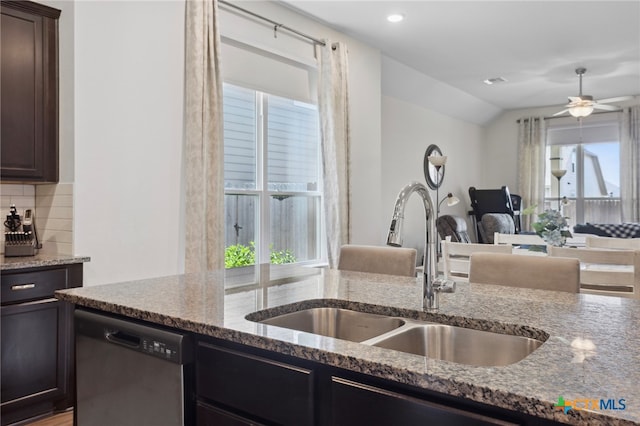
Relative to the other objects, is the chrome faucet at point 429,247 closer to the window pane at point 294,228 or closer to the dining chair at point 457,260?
the dining chair at point 457,260

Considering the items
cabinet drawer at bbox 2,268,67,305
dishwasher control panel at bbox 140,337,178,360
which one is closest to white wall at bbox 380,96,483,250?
cabinet drawer at bbox 2,268,67,305

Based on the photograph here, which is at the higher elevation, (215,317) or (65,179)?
(65,179)

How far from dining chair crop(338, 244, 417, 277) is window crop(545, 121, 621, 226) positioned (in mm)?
6805

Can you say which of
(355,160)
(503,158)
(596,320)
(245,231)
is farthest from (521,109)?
(596,320)

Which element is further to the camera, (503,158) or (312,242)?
(503,158)

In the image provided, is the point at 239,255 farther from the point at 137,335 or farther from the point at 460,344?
the point at 460,344

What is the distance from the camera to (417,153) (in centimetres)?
738

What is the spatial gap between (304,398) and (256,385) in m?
0.15

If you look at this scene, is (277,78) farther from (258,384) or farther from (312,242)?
(258,384)

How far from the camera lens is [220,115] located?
3518mm

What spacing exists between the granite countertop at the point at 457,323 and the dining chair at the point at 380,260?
10.2 inches

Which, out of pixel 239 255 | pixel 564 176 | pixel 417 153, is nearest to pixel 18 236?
pixel 239 255

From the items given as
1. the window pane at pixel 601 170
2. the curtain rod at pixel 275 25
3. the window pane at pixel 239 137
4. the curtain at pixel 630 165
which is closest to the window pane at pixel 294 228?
the window pane at pixel 239 137

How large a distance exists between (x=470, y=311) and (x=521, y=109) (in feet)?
28.9
